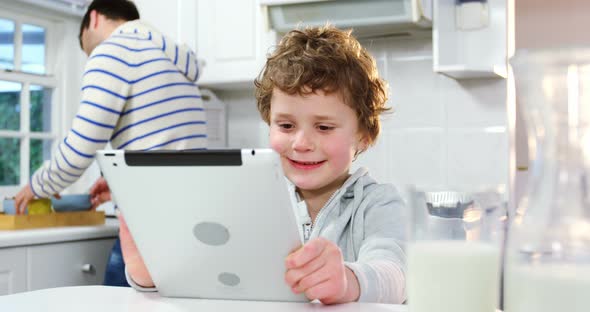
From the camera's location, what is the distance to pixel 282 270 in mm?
939

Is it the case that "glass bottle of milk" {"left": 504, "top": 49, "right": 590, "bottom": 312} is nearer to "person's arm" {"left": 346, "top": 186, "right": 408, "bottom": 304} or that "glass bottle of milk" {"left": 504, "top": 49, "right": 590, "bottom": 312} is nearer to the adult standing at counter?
"person's arm" {"left": 346, "top": 186, "right": 408, "bottom": 304}

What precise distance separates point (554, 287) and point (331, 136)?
80cm

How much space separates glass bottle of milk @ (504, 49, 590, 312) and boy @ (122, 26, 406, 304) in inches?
22.1

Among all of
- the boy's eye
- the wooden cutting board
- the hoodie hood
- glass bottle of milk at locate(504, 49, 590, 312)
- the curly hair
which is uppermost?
the hoodie hood

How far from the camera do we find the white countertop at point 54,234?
7.09 ft

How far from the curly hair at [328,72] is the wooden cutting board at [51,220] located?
1186 mm

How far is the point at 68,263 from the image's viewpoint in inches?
92.4

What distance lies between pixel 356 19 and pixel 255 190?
179 cm

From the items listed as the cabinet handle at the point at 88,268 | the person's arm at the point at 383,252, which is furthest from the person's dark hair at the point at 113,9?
the person's arm at the point at 383,252

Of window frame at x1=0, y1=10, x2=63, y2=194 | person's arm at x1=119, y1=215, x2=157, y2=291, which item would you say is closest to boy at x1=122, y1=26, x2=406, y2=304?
person's arm at x1=119, y1=215, x2=157, y2=291

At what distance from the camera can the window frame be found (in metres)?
2.98

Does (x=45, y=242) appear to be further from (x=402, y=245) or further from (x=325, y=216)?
(x=402, y=245)

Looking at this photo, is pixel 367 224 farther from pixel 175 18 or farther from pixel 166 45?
pixel 175 18

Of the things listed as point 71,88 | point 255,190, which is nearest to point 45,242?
point 71,88
